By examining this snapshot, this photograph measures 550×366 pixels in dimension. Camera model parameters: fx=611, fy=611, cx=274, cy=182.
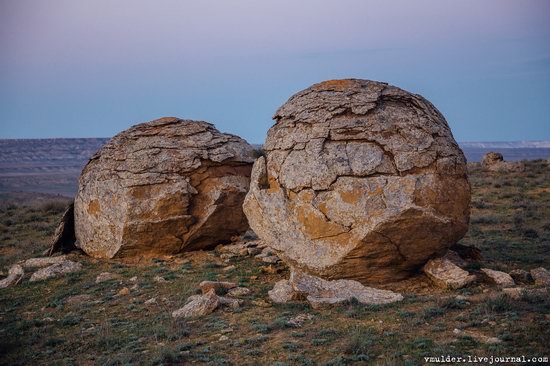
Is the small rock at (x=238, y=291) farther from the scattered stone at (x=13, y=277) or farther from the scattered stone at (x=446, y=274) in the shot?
the scattered stone at (x=13, y=277)

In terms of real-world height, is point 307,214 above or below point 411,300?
above

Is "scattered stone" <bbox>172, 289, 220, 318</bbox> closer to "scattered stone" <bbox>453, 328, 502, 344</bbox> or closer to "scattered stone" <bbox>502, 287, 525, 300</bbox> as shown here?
"scattered stone" <bbox>453, 328, 502, 344</bbox>

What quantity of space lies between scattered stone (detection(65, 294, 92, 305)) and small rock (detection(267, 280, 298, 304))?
3.65m

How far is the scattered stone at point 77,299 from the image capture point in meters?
11.7

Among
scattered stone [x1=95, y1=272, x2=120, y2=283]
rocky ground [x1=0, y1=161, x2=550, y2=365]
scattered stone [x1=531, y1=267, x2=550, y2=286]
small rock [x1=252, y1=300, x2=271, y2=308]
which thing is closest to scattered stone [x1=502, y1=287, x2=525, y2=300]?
rocky ground [x1=0, y1=161, x2=550, y2=365]

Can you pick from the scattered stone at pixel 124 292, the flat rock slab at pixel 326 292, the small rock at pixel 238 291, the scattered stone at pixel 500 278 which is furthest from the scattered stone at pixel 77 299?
the scattered stone at pixel 500 278

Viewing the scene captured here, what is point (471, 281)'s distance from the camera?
419 inches

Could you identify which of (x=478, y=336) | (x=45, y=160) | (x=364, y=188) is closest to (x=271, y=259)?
(x=364, y=188)

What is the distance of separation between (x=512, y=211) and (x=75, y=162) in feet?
295

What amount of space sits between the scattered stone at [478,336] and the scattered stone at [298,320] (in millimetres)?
2276

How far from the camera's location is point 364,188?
10.9 meters

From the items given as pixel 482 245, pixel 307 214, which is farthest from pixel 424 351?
pixel 482 245

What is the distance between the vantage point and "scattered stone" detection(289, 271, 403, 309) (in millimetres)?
10023

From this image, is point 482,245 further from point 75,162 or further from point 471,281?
point 75,162
